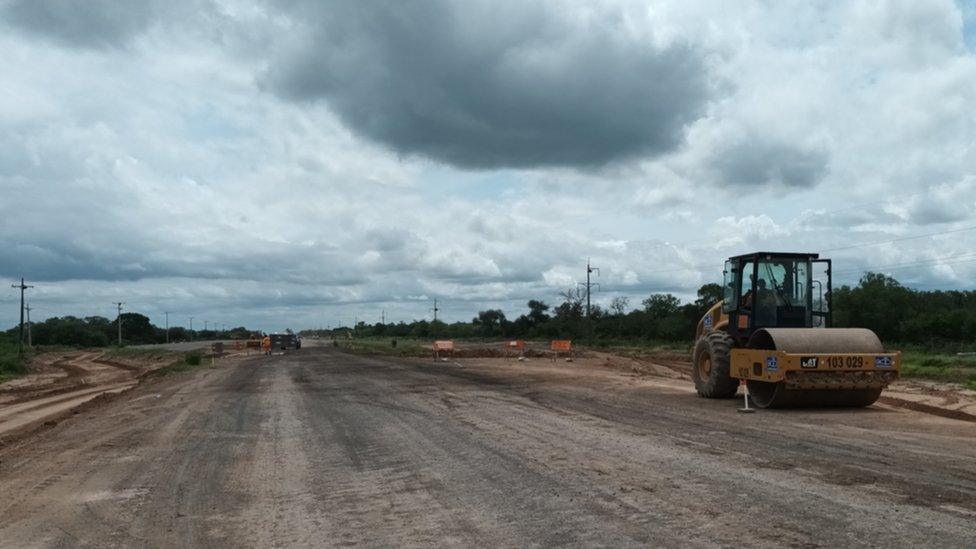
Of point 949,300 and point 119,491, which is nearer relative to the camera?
point 119,491

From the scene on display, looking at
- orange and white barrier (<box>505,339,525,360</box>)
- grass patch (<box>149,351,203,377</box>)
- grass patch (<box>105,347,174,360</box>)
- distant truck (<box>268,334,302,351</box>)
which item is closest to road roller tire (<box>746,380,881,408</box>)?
orange and white barrier (<box>505,339,525,360</box>)

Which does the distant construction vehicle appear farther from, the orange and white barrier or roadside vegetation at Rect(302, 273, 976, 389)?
the orange and white barrier

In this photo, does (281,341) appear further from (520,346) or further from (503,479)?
(503,479)

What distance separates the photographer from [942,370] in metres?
29.5

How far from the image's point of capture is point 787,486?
26.6ft

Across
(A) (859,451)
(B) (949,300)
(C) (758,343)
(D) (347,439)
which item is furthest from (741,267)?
(B) (949,300)

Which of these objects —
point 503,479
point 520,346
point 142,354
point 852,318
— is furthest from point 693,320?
point 503,479

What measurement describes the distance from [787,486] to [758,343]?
9.29 meters

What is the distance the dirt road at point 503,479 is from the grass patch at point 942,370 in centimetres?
1210

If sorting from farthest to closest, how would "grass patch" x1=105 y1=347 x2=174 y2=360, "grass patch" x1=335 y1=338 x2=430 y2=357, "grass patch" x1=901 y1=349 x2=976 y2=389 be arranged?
"grass patch" x1=105 y1=347 x2=174 y2=360 < "grass patch" x1=335 y1=338 x2=430 y2=357 < "grass patch" x1=901 y1=349 x2=976 y2=389

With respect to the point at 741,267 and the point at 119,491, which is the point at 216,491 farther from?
the point at 741,267

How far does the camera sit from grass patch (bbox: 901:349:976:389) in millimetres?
25609

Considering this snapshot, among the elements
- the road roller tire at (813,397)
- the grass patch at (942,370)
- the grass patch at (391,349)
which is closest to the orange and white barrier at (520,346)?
the grass patch at (391,349)

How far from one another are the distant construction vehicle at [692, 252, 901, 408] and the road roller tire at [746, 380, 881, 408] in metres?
0.02
